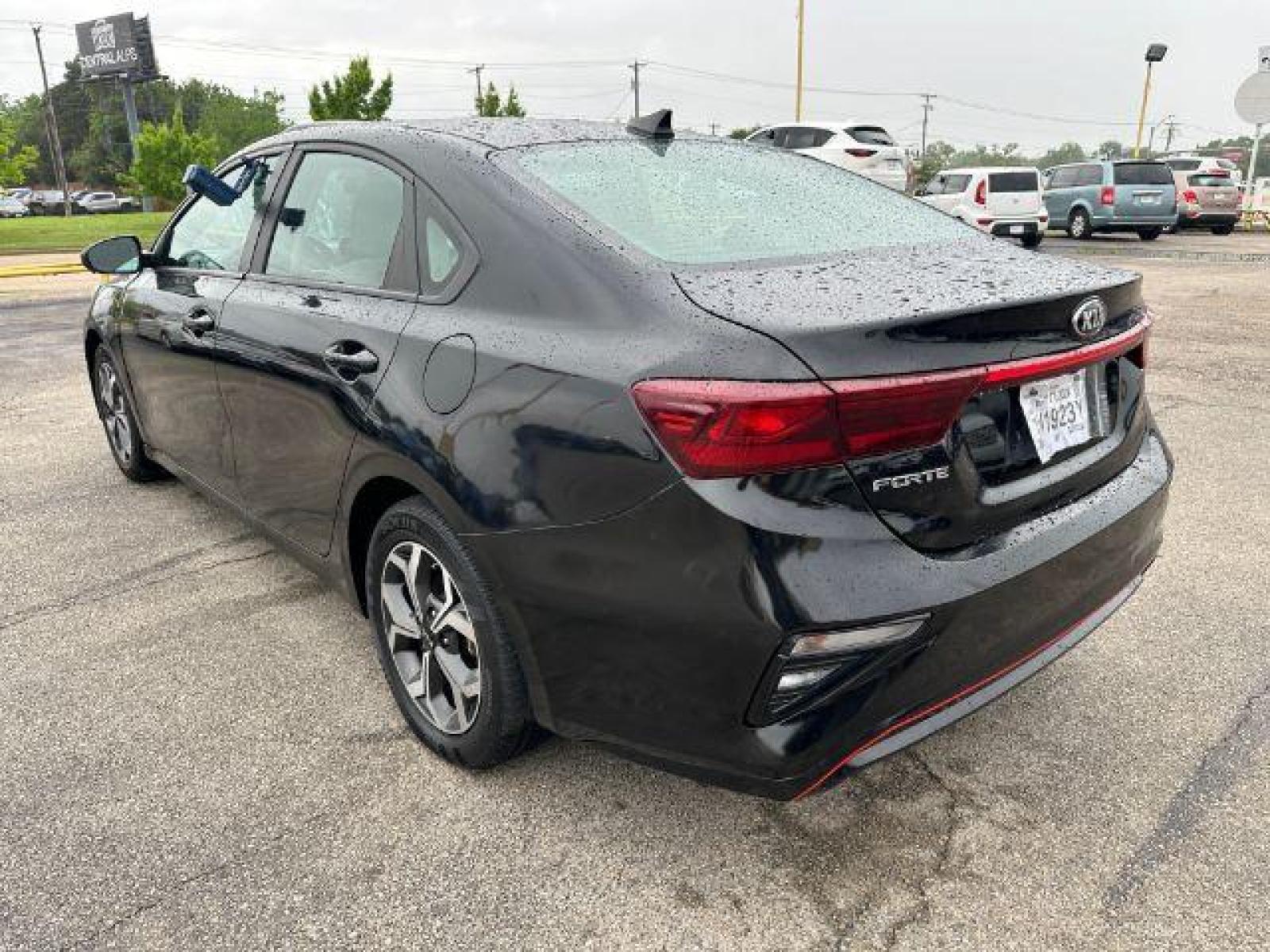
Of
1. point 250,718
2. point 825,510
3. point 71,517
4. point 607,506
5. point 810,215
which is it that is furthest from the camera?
point 71,517

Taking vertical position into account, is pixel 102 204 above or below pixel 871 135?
below

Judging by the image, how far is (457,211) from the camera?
2340 mm

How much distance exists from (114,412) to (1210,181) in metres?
23.2

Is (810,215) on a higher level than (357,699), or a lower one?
higher

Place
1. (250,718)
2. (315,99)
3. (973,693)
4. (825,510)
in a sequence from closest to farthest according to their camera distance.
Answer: (825,510) → (973,693) → (250,718) → (315,99)

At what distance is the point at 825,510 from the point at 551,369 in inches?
24.3

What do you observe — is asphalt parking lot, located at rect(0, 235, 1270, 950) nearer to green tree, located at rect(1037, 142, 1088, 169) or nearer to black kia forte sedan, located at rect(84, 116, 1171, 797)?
black kia forte sedan, located at rect(84, 116, 1171, 797)

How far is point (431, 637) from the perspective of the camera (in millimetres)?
2457

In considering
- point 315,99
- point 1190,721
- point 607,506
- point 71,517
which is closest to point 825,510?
point 607,506

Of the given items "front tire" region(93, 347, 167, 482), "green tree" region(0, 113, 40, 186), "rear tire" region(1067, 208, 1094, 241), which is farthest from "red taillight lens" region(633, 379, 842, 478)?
"green tree" region(0, 113, 40, 186)

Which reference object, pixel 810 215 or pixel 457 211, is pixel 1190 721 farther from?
pixel 457 211

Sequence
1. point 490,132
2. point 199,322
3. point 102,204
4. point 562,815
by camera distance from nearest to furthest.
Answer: point 562,815, point 490,132, point 199,322, point 102,204

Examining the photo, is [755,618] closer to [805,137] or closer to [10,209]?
[805,137]

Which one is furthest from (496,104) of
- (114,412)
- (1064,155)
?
(1064,155)
